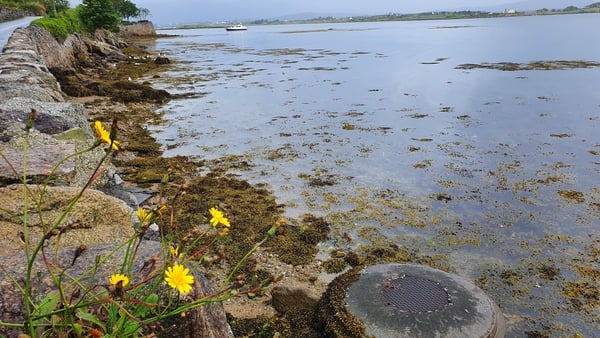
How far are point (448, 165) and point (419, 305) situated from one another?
5.40 metres

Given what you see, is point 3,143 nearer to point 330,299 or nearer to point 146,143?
point 330,299

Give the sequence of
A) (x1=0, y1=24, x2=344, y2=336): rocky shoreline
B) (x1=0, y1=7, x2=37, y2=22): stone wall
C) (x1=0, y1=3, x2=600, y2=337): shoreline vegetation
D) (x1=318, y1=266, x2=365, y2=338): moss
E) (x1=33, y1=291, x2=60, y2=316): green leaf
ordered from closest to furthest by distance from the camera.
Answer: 1. (x1=33, y1=291, x2=60, y2=316): green leaf
2. (x1=318, y1=266, x2=365, y2=338): moss
3. (x1=0, y1=24, x2=344, y2=336): rocky shoreline
4. (x1=0, y1=3, x2=600, y2=337): shoreline vegetation
5. (x1=0, y1=7, x2=37, y2=22): stone wall

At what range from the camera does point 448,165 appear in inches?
340

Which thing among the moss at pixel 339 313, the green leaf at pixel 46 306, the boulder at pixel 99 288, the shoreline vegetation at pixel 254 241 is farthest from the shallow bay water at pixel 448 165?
the green leaf at pixel 46 306

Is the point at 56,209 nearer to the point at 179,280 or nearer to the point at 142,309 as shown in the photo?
the point at 142,309

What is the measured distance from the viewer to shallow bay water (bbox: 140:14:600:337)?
5195 mm

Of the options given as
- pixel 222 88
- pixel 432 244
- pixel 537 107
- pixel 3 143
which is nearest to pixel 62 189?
pixel 3 143

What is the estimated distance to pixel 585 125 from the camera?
11.4m

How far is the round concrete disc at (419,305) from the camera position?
342 centimetres

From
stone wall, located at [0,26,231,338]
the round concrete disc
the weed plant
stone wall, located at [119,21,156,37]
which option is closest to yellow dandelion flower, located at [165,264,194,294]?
the weed plant

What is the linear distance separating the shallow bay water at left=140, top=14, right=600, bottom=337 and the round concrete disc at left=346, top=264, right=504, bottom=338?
32.6 inches

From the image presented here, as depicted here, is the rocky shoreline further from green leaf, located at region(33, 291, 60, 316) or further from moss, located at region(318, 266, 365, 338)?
green leaf, located at region(33, 291, 60, 316)

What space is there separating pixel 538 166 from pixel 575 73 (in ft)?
50.1

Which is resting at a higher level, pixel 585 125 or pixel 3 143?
pixel 3 143
